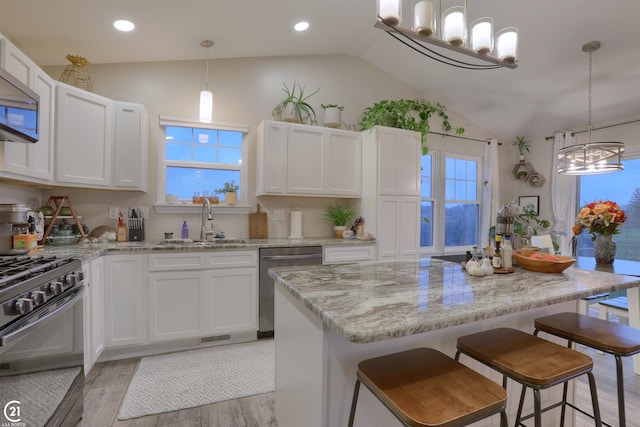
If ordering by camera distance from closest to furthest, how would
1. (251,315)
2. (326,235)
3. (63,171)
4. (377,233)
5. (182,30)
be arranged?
(63,171)
(182,30)
(251,315)
(377,233)
(326,235)

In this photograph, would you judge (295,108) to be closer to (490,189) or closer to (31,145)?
(31,145)

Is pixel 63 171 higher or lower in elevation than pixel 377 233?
higher

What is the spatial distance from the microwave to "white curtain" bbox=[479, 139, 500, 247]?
5.43 meters

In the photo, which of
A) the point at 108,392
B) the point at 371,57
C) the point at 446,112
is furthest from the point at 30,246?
the point at 446,112

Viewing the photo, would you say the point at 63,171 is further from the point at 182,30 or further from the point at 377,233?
the point at 377,233

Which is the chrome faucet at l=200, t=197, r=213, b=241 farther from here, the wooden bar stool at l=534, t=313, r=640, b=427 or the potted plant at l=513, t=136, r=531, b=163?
the potted plant at l=513, t=136, r=531, b=163

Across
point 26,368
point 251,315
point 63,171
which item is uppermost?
point 63,171

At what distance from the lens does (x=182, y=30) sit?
8.98ft

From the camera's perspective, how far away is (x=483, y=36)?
169cm

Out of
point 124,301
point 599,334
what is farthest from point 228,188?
point 599,334

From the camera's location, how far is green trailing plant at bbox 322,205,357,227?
384cm

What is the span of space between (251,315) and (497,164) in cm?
449

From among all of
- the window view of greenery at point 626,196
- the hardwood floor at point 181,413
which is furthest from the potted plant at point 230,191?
the window view of greenery at point 626,196

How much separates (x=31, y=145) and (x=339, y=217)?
113 inches
